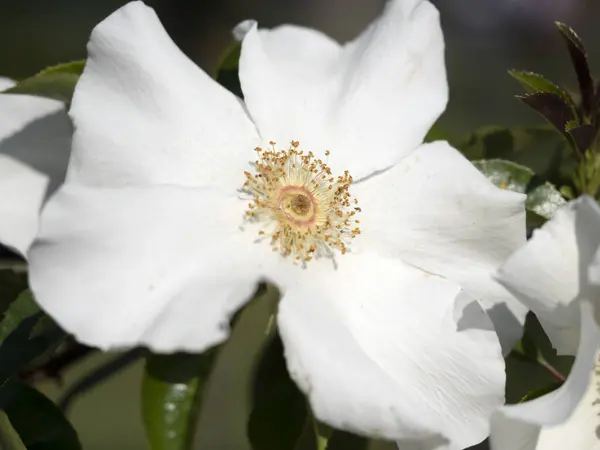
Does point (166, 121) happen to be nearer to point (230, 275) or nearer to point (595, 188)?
point (230, 275)

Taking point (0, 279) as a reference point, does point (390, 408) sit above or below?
above

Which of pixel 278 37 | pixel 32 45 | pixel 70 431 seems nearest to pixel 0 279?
pixel 70 431

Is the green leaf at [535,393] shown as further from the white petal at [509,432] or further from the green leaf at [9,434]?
the green leaf at [9,434]

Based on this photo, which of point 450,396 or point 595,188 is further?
point 595,188

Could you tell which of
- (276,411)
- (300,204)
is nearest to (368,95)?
(300,204)

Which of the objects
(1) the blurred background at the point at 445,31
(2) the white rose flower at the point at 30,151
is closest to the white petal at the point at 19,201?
(2) the white rose flower at the point at 30,151

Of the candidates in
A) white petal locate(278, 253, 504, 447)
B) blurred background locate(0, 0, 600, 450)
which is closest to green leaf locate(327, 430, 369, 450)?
white petal locate(278, 253, 504, 447)
